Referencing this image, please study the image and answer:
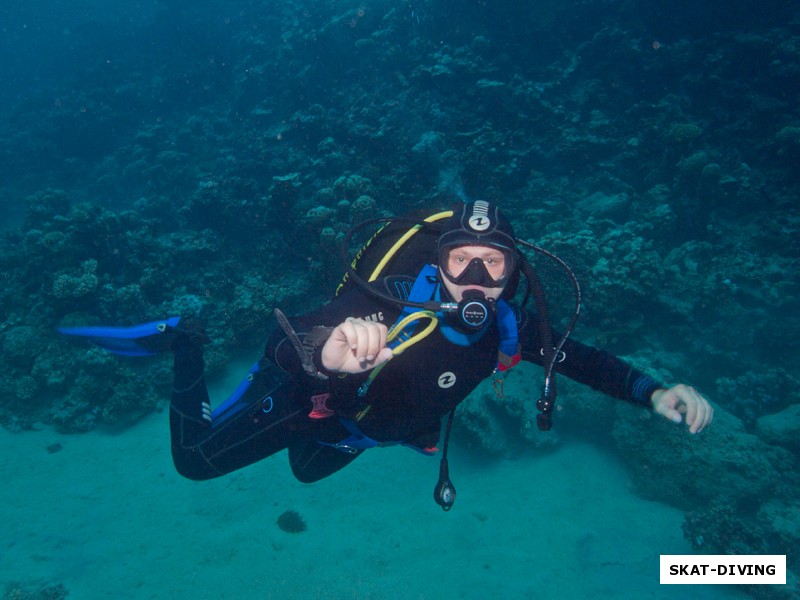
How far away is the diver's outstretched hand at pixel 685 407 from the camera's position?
8.73 feet

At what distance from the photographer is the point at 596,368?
3.37 metres

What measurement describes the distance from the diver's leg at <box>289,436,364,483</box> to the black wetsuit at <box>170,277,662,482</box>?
1 centimetres

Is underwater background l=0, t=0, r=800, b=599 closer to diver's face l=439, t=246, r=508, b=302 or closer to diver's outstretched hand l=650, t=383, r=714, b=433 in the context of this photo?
diver's outstretched hand l=650, t=383, r=714, b=433

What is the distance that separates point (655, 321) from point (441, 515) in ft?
21.3

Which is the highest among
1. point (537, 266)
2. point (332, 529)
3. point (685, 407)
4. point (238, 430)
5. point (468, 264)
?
point (468, 264)

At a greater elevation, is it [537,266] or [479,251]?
[479,251]

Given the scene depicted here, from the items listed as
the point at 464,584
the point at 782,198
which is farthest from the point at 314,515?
the point at 782,198

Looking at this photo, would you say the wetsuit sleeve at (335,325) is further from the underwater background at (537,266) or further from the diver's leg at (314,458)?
the underwater background at (537,266)

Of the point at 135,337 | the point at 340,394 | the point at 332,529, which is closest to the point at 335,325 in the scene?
the point at 340,394

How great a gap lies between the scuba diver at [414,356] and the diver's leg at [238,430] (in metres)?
0.01

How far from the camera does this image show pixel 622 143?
1257cm

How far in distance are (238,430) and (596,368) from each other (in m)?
3.36

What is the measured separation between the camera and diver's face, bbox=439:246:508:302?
9.16 feet

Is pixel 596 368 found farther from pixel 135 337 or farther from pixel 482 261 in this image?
pixel 135 337
